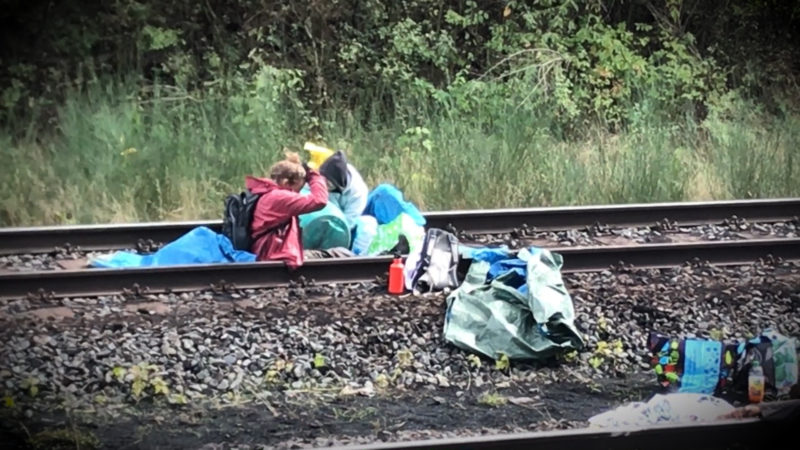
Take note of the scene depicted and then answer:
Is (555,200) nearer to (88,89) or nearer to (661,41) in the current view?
(661,41)

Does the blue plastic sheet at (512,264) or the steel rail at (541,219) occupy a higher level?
the steel rail at (541,219)

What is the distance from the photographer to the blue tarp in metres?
4.69

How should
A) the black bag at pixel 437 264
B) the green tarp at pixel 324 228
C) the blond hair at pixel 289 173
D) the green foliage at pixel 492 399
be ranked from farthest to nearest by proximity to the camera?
the green tarp at pixel 324 228 < the blond hair at pixel 289 173 < the black bag at pixel 437 264 < the green foliage at pixel 492 399

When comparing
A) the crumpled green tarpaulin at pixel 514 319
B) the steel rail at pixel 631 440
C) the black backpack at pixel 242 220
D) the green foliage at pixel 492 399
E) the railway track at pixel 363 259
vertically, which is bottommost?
the green foliage at pixel 492 399

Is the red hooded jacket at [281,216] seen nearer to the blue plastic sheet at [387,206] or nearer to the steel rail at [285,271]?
the steel rail at [285,271]

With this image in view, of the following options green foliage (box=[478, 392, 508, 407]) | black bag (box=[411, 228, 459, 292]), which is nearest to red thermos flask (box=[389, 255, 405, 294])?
black bag (box=[411, 228, 459, 292])

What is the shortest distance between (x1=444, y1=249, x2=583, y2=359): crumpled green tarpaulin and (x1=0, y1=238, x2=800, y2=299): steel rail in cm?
62

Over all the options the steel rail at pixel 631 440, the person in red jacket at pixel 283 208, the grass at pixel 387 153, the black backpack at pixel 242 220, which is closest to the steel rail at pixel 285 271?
the person in red jacket at pixel 283 208

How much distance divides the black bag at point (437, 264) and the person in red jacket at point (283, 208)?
0.50 metres

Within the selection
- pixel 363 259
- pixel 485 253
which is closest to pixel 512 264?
pixel 485 253

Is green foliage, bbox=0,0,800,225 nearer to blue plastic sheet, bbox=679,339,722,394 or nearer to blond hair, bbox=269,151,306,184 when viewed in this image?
blond hair, bbox=269,151,306,184

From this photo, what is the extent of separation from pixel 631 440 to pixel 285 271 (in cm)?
195

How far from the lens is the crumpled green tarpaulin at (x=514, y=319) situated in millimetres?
3930

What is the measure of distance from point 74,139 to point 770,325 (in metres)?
3.47
